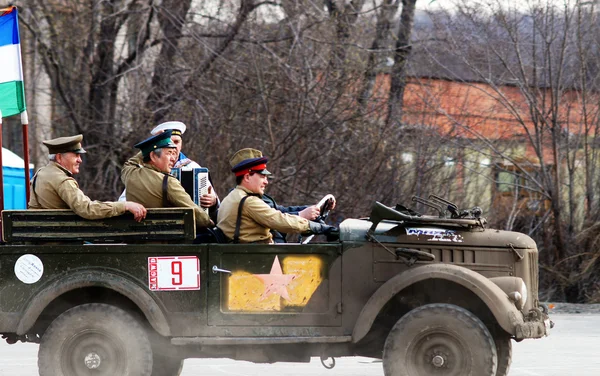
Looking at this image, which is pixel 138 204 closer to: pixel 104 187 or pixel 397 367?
pixel 397 367

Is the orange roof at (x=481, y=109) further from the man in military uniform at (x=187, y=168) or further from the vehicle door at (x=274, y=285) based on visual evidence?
the vehicle door at (x=274, y=285)

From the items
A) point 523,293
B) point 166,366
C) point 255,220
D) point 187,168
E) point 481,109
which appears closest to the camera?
point 523,293

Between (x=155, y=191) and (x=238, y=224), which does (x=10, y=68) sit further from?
(x=238, y=224)

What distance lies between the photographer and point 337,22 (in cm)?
1505

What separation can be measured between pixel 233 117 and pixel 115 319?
7.99 meters

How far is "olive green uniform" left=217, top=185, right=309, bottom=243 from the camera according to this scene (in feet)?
22.5

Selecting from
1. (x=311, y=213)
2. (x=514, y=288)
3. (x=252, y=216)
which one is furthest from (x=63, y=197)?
(x=514, y=288)

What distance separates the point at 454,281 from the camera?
21.3ft

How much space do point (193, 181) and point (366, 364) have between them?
8.41ft

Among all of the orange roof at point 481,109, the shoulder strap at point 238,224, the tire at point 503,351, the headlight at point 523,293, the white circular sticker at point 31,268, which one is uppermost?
the orange roof at point 481,109

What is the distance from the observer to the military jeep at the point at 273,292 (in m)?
6.55

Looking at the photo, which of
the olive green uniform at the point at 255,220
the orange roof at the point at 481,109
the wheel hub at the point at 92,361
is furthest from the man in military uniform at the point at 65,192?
the orange roof at the point at 481,109

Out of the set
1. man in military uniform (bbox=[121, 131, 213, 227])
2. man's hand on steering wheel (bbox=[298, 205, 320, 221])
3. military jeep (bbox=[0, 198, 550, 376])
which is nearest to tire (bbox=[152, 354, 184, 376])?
military jeep (bbox=[0, 198, 550, 376])

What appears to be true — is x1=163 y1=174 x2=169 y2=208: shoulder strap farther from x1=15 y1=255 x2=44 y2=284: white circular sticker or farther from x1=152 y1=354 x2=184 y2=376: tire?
x1=152 y1=354 x2=184 y2=376: tire
